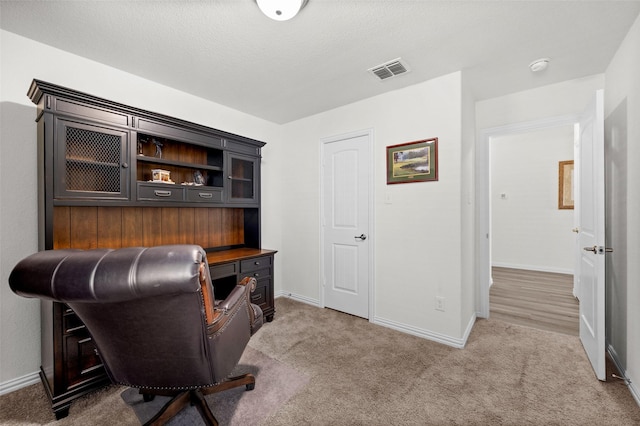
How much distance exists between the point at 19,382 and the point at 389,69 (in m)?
3.78

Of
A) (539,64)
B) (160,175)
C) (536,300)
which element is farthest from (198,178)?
(536,300)

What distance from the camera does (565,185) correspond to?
5.32m

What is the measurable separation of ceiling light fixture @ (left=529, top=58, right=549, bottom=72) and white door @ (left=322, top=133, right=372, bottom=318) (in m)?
1.55

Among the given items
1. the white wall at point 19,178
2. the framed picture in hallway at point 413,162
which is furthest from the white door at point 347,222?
the white wall at point 19,178

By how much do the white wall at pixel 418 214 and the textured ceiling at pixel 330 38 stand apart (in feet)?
0.97

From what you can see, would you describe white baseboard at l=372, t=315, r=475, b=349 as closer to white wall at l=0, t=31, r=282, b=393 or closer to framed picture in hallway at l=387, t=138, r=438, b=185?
framed picture in hallway at l=387, t=138, r=438, b=185

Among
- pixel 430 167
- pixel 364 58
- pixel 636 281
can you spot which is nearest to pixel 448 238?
pixel 430 167

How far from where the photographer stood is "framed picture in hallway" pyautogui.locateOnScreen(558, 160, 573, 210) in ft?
17.3

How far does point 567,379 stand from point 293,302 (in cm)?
281

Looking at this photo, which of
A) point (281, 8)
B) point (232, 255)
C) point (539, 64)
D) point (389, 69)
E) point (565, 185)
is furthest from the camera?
point (565, 185)

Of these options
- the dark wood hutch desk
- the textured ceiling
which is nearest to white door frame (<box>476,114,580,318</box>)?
the textured ceiling

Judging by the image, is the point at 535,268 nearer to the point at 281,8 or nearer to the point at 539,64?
the point at 539,64

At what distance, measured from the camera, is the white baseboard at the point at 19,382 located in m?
1.92

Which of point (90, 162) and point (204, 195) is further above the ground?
point (90, 162)
